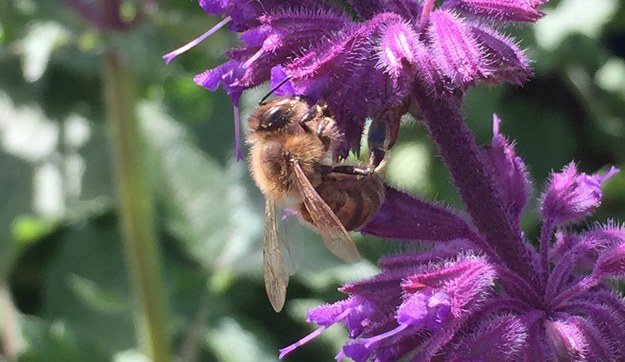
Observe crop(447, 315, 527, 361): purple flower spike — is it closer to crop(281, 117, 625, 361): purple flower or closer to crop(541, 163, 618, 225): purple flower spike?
crop(281, 117, 625, 361): purple flower

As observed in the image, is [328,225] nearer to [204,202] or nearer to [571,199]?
[571,199]

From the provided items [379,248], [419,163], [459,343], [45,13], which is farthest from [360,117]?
[419,163]

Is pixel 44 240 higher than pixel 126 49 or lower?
lower

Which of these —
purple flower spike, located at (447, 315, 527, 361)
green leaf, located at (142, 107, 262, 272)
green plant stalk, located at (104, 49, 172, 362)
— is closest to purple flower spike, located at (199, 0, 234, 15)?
purple flower spike, located at (447, 315, 527, 361)

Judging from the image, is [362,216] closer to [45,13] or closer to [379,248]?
[379,248]

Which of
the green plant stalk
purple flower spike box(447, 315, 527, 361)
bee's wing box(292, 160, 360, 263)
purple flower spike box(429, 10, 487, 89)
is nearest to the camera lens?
purple flower spike box(429, 10, 487, 89)

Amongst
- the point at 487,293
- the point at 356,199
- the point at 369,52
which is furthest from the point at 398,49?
the point at 487,293
